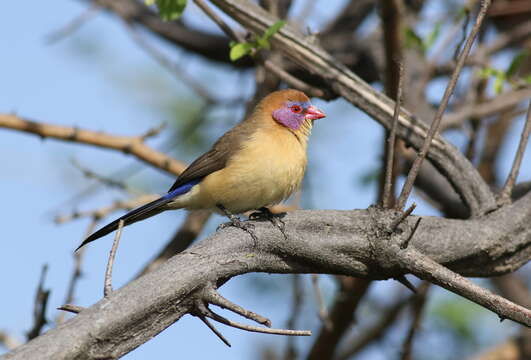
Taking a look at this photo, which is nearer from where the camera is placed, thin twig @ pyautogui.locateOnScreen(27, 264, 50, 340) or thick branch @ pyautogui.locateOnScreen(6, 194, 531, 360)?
thick branch @ pyautogui.locateOnScreen(6, 194, 531, 360)

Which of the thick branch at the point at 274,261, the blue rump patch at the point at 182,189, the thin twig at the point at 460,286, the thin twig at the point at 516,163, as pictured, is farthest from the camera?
the blue rump patch at the point at 182,189

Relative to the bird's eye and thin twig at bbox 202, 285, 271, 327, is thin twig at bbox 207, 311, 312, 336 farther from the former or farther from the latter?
the bird's eye

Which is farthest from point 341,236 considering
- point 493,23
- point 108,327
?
→ point 493,23

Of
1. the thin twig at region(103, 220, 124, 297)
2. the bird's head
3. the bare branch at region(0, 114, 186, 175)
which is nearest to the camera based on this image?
the thin twig at region(103, 220, 124, 297)

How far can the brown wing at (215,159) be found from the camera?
446cm

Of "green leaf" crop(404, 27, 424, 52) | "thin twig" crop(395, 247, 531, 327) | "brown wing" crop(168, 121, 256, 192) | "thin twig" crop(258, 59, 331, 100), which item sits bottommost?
"thin twig" crop(395, 247, 531, 327)

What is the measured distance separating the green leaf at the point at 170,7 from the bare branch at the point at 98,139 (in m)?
1.67

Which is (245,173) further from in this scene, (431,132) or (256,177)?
(431,132)

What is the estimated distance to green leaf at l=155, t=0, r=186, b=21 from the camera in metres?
3.79

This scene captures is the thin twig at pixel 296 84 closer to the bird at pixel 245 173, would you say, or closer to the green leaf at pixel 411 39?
the bird at pixel 245 173

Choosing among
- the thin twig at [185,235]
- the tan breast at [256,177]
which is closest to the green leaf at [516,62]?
the tan breast at [256,177]

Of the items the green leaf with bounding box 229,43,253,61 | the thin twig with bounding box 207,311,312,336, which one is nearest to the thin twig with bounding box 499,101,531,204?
the green leaf with bounding box 229,43,253,61

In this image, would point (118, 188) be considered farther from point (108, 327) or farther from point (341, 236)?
point (108, 327)

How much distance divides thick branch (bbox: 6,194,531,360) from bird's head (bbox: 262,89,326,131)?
1.46 metres
